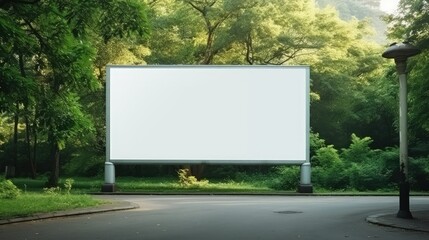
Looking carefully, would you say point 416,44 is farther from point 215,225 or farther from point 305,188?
point 305,188

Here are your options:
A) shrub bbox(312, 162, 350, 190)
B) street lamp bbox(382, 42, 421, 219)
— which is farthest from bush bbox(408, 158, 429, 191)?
street lamp bbox(382, 42, 421, 219)

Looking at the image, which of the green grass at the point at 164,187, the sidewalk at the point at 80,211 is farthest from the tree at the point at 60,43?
the green grass at the point at 164,187

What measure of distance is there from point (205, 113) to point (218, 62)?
14.5m

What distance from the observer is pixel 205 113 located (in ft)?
91.8

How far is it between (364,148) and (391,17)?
1342 centimetres

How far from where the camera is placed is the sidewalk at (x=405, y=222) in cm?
1245

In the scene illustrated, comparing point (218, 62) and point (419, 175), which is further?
point (218, 62)

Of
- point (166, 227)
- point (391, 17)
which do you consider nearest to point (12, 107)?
point (166, 227)

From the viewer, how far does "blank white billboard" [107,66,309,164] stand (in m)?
27.5

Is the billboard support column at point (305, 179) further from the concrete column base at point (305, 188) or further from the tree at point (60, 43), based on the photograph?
the tree at point (60, 43)

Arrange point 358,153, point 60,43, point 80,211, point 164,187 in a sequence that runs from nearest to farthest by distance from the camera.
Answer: point 80,211
point 60,43
point 164,187
point 358,153

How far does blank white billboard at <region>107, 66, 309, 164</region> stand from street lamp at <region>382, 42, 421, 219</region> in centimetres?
1266

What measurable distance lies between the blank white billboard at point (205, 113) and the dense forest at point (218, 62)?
2342 millimetres

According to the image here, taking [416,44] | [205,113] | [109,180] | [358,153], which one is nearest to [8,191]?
[109,180]
